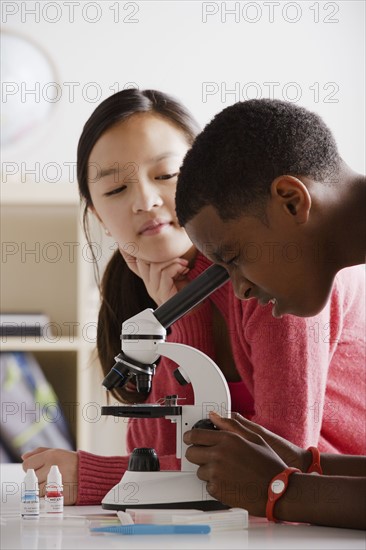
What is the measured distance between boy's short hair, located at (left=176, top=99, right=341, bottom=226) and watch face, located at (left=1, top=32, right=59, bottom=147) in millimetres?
1903

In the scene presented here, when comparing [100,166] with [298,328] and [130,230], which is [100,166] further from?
[298,328]

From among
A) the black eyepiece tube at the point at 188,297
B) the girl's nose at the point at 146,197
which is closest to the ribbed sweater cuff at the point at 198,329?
the girl's nose at the point at 146,197

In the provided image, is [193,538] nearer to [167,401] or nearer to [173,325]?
[167,401]

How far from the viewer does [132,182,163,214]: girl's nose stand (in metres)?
1.73

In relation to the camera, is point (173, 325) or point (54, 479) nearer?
point (54, 479)

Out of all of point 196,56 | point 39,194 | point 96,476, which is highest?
point 196,56

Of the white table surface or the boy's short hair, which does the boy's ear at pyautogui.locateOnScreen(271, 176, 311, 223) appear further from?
the white table surface

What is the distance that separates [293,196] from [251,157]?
0.09 metres

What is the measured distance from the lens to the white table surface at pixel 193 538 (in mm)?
956

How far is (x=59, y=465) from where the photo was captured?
148 centimetres

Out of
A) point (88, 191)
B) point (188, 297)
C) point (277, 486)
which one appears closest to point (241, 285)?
point (188, 297)

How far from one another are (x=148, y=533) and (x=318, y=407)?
0.48 meters

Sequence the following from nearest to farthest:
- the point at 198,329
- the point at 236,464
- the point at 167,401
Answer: the point at 236,464
the point at 167,401
the point at 198,329

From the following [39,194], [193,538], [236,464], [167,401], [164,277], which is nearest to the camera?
[193,538]
